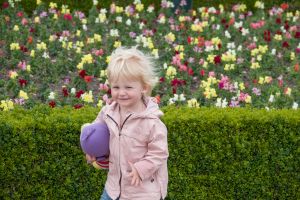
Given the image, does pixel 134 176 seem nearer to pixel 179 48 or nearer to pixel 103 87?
pixel 103 87

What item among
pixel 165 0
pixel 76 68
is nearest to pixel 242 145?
pixel 76 68

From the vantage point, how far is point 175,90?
21.0ft

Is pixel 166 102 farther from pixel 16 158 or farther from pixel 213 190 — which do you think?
pixel 16 158

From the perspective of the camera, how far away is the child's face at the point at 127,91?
3.48 metres

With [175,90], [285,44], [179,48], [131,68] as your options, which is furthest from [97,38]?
[131,68]

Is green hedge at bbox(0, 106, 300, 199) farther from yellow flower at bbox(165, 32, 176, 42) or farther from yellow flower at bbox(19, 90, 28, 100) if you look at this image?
yellow flower at bbox(165, 32, 176, 42)

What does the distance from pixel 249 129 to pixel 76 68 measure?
242 centimetres

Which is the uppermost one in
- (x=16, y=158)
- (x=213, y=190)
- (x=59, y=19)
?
(x=59, y=19)

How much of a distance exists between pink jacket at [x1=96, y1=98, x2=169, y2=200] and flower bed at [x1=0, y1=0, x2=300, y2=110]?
203 cm

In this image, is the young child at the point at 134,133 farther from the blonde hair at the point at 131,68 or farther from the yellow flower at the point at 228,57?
the yellow flower at the point at 228,57

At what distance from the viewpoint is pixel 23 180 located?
4789 millimetres

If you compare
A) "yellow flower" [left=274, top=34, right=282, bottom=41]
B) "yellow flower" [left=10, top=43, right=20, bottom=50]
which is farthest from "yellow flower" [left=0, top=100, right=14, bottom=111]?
"yellow flower" [left=274, top=34, right=282, bottom=41]

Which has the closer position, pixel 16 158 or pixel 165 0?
pixel 16 158

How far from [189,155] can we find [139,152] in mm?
1605
